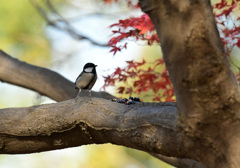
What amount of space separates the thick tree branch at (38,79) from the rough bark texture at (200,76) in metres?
2.14

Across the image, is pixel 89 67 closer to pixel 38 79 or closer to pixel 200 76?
pixel 38 79

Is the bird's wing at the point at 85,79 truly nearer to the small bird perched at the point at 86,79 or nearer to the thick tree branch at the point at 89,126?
the small bird perched at the point at 86,79

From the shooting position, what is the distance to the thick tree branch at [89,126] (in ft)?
6.81

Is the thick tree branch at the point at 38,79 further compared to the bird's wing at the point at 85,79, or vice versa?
the thick tree branch at the point at 38,79

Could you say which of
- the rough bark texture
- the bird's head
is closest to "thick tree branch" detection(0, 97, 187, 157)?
the rough bark texture

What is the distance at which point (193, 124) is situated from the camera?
5.67ft

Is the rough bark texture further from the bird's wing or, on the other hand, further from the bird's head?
the bird's head

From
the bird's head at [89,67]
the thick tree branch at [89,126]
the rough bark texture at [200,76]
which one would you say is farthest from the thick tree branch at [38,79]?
the rough bark texture at [200,76]

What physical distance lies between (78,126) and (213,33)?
1.29 metres

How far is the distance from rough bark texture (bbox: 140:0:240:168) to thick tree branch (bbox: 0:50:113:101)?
2139 millimetres

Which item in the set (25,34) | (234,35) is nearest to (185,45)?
(234,35)

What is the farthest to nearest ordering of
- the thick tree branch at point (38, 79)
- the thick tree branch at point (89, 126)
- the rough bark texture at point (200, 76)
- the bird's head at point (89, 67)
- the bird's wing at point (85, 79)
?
the thick tree branch at point (38, 79) → the bird's head at point (89, 67) → the bird's wing at point (85, 79) → the thick tree branch at point (89, 126) → the rough bark texture at point (200, 76)

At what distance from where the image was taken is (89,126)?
246 cm

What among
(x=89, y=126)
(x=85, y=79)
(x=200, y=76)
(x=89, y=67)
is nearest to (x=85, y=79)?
(x=85, y=79)
